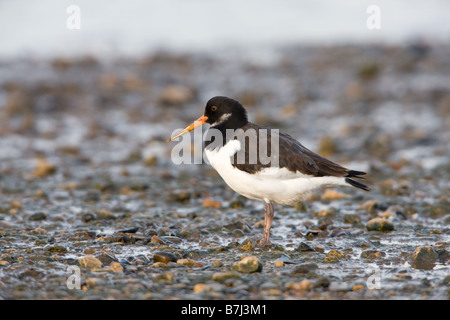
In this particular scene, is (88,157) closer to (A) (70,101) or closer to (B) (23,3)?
(A) (70,101)

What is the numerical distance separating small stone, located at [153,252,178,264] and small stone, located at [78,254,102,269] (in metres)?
0.49

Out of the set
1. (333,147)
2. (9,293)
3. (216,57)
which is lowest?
(9,293)

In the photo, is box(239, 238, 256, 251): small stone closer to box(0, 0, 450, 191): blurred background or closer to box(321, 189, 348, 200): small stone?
box(321, 189, 348, 200): small stone

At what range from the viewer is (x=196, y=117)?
1245 cm

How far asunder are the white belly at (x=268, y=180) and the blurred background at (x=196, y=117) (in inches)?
21.9

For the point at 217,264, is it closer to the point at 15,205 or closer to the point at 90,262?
the point at 90,262

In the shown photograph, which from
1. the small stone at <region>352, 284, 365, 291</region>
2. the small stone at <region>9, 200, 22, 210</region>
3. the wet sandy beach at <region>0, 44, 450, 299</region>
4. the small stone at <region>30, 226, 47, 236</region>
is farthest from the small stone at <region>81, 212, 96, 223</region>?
the small stone at <region>352, 284, 365, 291</region>

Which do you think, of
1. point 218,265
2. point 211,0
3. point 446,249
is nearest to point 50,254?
point 218,265

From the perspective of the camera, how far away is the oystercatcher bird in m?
5.87

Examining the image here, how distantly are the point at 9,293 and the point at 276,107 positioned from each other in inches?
360

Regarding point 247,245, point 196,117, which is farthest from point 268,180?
point 196,117

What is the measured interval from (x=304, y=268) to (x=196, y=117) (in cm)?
767

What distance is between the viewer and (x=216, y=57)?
1650 cm

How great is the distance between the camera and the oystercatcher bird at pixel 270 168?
5.87 meters
